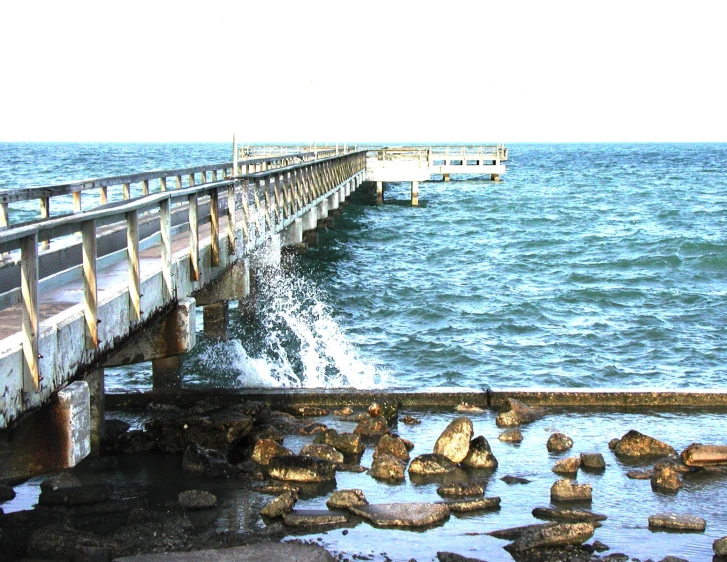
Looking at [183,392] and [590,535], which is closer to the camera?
[590,535]

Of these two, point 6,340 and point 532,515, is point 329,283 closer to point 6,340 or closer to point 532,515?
point 532,515

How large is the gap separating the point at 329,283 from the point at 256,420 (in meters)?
14.8

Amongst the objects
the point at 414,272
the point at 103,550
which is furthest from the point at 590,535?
the point at 414,272

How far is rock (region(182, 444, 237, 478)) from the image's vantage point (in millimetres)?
9836

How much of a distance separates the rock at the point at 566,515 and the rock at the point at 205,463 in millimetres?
2885

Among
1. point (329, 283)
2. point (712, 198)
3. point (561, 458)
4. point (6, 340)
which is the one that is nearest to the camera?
point (6, 340)

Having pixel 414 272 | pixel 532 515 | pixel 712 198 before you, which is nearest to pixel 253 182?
pixel 532 515

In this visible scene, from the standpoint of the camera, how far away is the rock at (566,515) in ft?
28.8

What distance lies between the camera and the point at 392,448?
416 inches

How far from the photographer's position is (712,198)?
62375mm

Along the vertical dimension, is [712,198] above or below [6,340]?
below

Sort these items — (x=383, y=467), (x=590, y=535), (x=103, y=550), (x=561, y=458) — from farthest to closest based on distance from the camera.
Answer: (x=561, y=458)
(x=383, y=467)
(x=590, y=535)
(x=103, y=550)

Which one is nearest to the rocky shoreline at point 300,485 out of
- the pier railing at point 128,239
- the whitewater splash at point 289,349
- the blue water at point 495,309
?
the pier railing at point 128,239

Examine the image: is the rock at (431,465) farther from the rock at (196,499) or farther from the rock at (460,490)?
the rock at (196,499)
